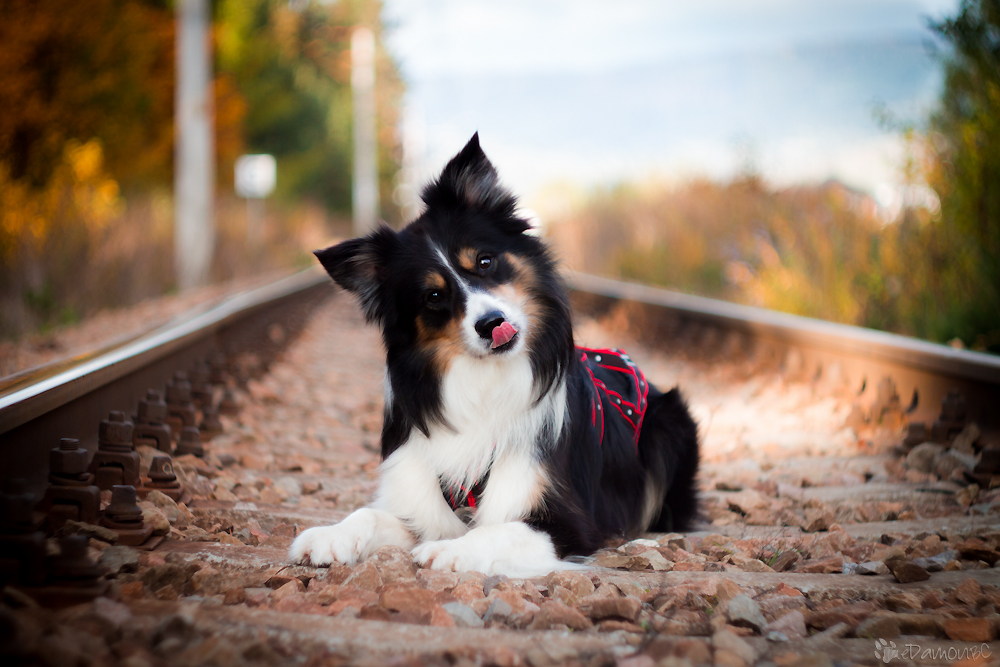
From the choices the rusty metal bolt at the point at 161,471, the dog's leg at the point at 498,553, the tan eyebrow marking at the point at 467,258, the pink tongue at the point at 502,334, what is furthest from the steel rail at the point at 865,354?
the rusty metal bolt at the point at 161,471

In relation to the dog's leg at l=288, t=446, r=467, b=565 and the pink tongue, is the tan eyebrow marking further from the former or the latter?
the dog's leg at l=288, t=446, r=467, b=565

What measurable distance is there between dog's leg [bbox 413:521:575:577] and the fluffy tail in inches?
37.3

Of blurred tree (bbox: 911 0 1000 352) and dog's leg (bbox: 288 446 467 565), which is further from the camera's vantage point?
blurred tree (bbox: 911 0 1000 352)

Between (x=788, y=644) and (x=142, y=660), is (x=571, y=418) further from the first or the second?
(x=142, y=660)

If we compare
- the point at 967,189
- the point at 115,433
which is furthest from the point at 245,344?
the point at 967,189

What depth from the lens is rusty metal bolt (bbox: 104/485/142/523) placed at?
2707mm

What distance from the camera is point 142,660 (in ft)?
5.70

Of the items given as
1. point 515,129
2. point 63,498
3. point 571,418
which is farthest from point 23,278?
Result: point 515,129

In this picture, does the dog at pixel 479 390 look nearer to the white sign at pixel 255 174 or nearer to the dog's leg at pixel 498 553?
the dog's leg at pixel 498 553

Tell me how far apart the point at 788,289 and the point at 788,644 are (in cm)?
790

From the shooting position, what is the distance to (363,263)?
3287 mm

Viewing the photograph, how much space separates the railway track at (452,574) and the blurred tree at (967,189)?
1.43 m

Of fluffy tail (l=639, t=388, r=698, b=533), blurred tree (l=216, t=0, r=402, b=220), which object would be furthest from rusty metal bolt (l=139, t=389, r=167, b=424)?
blurred tree (l=216, t=0, r=402, b=220)

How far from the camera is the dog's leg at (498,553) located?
8.86 ft
